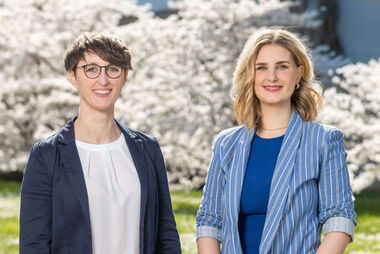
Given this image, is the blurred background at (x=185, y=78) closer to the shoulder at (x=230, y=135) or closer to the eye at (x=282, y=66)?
the shoulder at (x=230, y=135)

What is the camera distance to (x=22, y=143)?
15.5 m

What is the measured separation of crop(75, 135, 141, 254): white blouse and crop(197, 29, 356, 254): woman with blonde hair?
384 mm

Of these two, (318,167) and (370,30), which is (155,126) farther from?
(318,167)

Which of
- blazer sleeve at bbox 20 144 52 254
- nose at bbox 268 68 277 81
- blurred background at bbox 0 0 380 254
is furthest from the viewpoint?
blurred background at bbox 0 0 380 254

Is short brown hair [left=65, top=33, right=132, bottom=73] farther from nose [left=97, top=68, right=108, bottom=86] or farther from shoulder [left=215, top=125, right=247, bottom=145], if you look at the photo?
shoulder [left=215, top=125, right=247, bottom=145]

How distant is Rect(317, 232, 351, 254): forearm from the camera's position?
263 cm

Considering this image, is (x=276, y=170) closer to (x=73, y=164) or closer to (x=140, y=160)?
(x=140, y=160)

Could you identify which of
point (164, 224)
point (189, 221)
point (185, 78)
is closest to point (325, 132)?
point (164, 224)

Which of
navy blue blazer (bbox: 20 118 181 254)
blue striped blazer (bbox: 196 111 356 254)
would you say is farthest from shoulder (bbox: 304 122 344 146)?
navy blue blazer (bbox: 20 118 181 254)

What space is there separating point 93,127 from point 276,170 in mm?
842

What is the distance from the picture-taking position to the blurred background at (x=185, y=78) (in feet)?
33.0

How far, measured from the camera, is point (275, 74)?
2.87 m

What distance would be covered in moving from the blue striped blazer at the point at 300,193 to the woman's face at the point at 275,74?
0.13 metres

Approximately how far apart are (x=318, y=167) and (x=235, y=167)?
0.38 m
